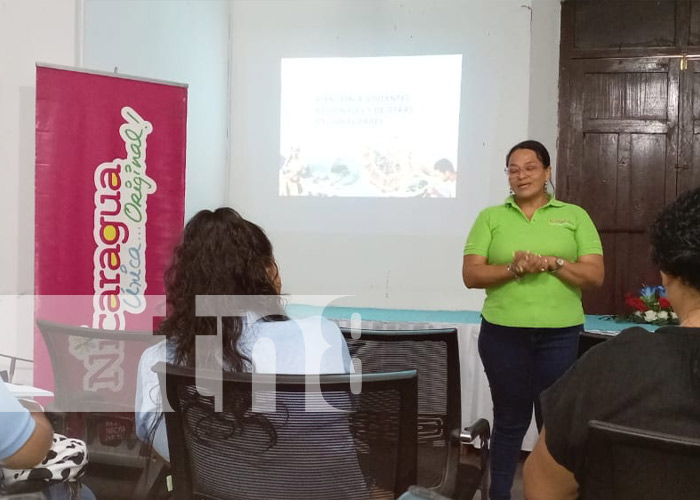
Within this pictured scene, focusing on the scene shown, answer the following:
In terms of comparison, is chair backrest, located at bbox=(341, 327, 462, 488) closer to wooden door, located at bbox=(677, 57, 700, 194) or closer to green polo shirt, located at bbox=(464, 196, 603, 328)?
green polo shirt, located at bbox=(464, 196, 603, 328)

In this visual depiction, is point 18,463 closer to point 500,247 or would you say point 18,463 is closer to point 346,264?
point 500,247

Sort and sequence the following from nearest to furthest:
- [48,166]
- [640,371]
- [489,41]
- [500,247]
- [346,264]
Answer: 1. [640,371]
2. [500,247]
3. [48,166]
4. [489,41]
5. [346,264]

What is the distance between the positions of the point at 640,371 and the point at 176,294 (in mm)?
891

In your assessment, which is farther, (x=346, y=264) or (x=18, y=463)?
(x=346, y=264)

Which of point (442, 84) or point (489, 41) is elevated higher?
point (489, 41)

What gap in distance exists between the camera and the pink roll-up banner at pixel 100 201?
108 inches

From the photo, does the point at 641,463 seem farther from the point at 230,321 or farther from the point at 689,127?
the point at 689,127

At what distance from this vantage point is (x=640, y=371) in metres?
Answer: 0.93

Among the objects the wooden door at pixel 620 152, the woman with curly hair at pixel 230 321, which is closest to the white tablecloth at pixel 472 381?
the wooden door at pixel 620 152

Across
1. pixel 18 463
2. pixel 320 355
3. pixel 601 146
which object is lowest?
pixel 18 463

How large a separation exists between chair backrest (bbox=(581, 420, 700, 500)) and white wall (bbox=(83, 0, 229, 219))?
9.54 ft

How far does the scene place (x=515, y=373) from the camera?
85.4 inches

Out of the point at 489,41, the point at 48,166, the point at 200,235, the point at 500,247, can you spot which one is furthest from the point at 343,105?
the point at 200,235

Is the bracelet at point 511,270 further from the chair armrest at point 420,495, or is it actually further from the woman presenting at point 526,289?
the chair armrest at point 420,495
